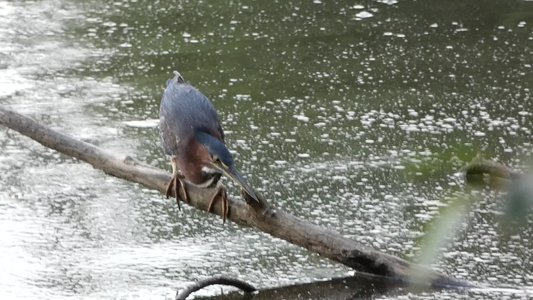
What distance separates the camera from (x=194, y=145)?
2881 millimetres

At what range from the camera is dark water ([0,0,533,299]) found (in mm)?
3508

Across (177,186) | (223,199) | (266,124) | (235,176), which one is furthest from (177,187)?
(266,124)

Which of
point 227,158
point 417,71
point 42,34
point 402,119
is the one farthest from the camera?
point 42,34

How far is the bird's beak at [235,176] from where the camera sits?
8.76 feet

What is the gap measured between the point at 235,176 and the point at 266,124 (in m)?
2.12

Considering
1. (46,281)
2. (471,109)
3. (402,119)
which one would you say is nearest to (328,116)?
(402,119)

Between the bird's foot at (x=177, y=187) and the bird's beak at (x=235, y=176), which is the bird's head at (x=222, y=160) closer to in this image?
the bird's beak at (x=235, y=176)

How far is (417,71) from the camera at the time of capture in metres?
5.41

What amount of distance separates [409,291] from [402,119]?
5.53 feet

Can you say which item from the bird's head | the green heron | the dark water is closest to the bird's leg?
the green heron

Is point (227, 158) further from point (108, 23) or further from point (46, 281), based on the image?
point (108, 23)

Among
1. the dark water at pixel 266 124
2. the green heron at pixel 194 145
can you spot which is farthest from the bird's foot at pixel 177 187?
the dark water at pixel 266 124

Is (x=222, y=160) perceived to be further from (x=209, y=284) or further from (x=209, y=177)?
(x=209, y=284)

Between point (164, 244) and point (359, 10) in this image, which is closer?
point (164, 244)
